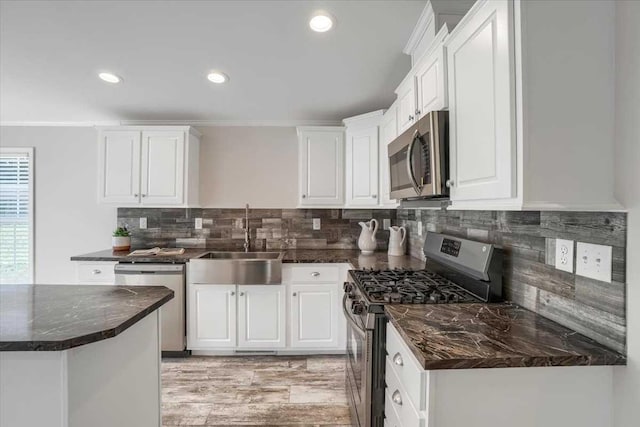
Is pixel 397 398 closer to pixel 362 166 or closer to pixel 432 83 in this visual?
pixel 432 83

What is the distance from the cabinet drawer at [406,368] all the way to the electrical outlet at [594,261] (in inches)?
25.8

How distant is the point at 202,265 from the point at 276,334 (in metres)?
0.92

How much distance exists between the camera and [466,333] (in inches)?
41.7

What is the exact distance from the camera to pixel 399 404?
44.3 inches

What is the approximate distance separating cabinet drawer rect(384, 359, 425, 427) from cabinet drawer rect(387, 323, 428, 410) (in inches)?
0.9

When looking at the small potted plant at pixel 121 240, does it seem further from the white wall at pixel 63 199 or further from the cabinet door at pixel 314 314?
the cabinet door at pixel 314 314

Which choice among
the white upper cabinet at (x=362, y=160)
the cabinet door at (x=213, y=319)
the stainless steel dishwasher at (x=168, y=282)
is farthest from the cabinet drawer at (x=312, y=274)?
the stainless steel dishwasher at (x=168, y=282)

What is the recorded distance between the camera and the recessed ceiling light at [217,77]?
8.24 feet

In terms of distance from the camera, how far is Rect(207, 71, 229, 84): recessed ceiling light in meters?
2.51

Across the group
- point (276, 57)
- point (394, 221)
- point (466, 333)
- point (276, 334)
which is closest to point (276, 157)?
point (276, 57)

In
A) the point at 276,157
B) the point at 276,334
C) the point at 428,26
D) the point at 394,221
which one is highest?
the point at 428,26

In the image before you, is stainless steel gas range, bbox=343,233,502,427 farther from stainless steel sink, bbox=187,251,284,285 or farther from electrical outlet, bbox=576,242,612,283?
stainless steel sink, bbox=187,251,284,285

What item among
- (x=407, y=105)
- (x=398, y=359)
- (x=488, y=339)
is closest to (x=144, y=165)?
(x=407, y=105)

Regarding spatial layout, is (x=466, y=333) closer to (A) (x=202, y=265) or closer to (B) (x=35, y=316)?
(B) (x=35, y=316)
